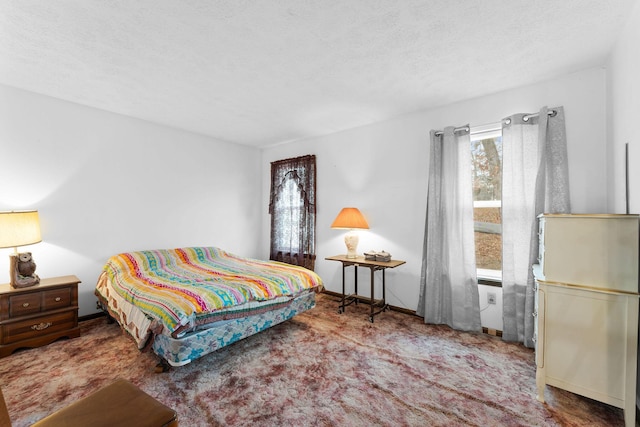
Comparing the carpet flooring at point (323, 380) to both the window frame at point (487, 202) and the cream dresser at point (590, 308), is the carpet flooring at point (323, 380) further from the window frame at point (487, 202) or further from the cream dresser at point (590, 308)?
the window frame at point (487, 202)

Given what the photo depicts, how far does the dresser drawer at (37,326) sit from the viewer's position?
2.53 m

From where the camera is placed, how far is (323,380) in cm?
218

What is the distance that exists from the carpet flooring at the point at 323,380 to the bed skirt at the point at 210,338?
0.15 m

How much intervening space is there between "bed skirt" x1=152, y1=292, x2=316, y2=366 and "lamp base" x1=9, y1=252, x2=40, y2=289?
4.98 feet

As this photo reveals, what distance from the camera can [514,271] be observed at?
2.80 metres

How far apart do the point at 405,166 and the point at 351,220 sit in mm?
966

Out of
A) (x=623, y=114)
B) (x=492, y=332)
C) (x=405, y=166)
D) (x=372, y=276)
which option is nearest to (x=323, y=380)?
(x=372, y=276)

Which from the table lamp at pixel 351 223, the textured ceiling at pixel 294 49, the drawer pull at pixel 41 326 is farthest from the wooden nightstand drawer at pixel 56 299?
the table lamp at pixel 351 223

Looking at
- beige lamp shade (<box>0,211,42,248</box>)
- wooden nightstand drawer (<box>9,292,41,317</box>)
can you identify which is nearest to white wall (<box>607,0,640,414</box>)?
wooden nightstand drawer (<box>9,292,41,317</box>)

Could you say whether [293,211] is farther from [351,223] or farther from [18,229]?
[18,229]

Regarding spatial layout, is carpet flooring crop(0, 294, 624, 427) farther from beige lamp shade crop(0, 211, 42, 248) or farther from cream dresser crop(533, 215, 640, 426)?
beige lamp shade crop(0, 211, 42, 248)

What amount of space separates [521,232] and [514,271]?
38 centimetres

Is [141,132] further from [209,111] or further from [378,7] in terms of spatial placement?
[378,7]

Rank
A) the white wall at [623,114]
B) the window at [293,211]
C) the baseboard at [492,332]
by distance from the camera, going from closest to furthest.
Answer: the white wall at [623,114] < the baseboard at [492,332] < the window at [293,211]
